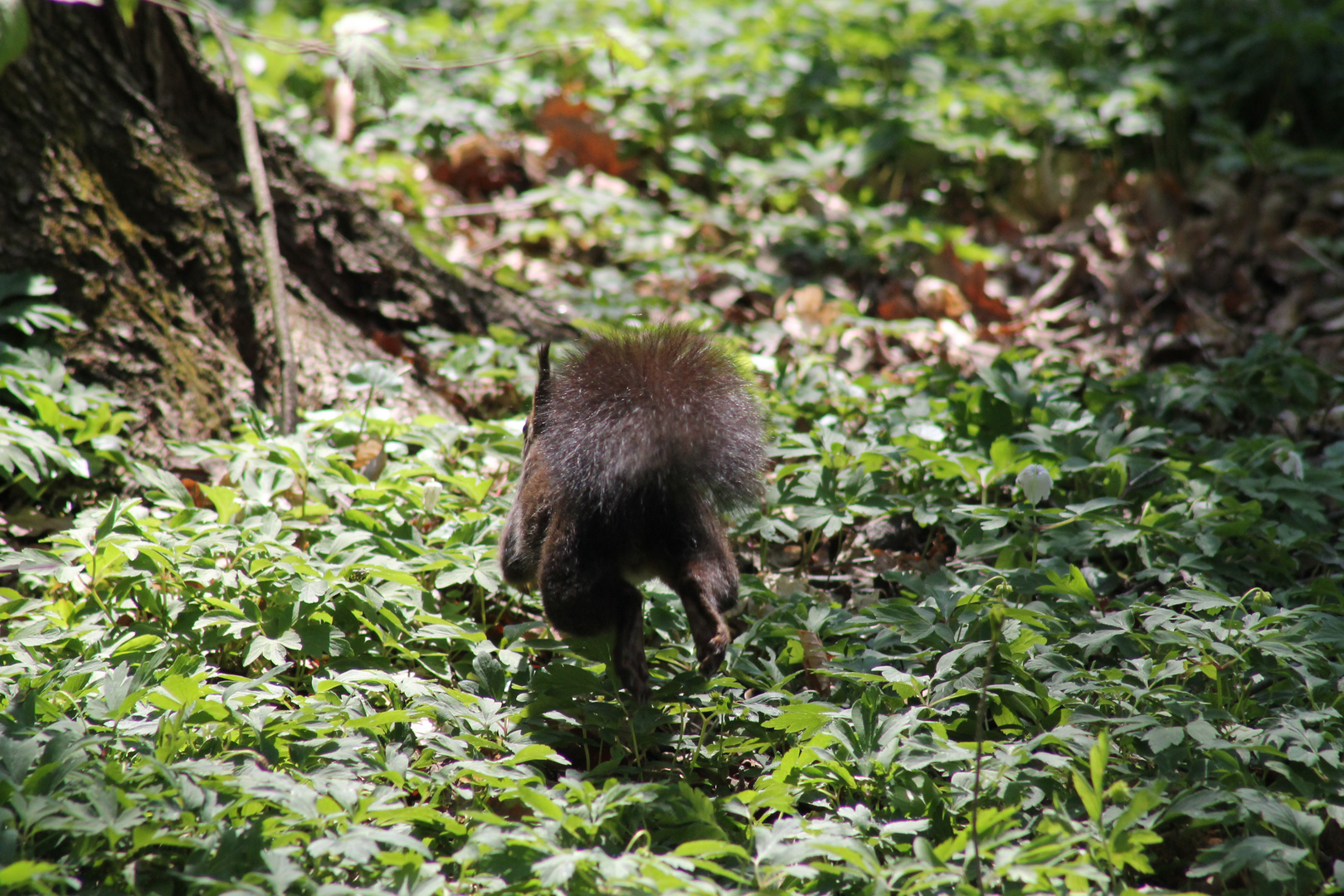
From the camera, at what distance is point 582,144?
23.2 ft

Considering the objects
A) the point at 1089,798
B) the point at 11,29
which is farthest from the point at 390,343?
the point at 1089,798

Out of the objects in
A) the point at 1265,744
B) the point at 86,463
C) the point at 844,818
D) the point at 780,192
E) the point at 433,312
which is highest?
the point at 780,192

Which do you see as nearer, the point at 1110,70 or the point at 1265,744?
the point at 1265,744

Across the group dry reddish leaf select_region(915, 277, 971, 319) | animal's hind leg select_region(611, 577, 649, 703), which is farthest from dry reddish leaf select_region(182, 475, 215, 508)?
dry reddish leaf select_region(915, 277, 971, 319)

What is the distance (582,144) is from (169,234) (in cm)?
377

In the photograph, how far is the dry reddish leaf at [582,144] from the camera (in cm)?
703

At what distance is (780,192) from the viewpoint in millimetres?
6723

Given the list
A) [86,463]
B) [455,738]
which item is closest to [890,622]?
[455,738]

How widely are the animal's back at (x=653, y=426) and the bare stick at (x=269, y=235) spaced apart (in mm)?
1551

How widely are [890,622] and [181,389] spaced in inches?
103

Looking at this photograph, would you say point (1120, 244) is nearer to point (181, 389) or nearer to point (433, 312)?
point (433, 312)

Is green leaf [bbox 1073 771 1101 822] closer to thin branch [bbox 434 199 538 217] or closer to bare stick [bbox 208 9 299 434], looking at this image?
bare stick [bbox 208 9 299 434]

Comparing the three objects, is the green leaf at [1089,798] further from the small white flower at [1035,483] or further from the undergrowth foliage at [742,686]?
the small white flower at [1035,483]

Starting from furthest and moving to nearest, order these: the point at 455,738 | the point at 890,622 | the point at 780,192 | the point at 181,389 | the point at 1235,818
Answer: the point at 780,192
the point at 181,389
the point at 890,622
the point at 455,738
the point at 1235,818
